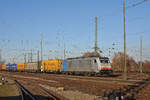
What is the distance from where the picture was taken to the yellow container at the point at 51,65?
159 ft

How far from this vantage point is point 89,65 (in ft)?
112

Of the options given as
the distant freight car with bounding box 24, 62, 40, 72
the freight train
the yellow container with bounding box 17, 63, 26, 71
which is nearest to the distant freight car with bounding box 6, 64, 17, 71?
the yellow container with bounding box 17, 63, 26, 71

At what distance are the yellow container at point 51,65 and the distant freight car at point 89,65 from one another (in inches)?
283

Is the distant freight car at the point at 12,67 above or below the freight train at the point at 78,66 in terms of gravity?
below

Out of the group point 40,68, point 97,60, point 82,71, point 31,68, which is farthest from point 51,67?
point 97,60

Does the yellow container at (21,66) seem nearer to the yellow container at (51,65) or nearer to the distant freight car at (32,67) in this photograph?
the distant freight car at (32,67)

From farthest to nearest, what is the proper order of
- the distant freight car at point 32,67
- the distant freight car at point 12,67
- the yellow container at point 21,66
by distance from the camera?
the distant freight car at point 12,67, the yellow container at point 21,66, the distant freight car at point 32,67

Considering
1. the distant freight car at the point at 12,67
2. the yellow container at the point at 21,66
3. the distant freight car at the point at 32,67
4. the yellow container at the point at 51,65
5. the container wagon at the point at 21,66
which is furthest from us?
the distant freight car at the point at 12,67

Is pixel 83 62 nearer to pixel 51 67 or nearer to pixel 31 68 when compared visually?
pixel 51 67

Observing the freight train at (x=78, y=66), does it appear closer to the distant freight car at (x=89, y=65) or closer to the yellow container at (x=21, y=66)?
the distant freight car at (x=89, y=65)

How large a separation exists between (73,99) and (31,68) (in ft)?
170

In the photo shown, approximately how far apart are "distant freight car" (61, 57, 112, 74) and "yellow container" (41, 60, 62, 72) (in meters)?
7.19

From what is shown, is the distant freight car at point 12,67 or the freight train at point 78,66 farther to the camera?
the distant freight car at point 12,67

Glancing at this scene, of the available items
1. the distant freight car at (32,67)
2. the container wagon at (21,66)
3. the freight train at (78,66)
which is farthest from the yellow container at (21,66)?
the freight train at (78,66)
